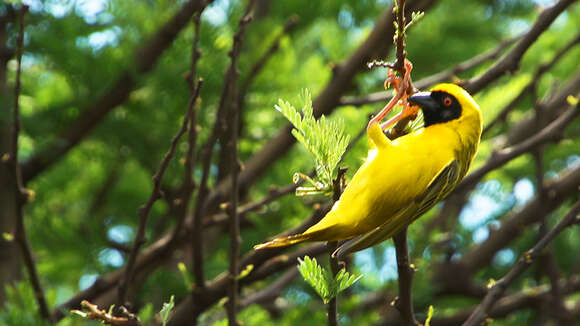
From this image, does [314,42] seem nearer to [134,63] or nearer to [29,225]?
[134,63]

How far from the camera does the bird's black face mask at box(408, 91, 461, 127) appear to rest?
212 cm

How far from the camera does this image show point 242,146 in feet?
13.8

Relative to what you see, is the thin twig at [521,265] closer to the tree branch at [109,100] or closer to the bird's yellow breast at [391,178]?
the bird's yellow breast at [391,178]

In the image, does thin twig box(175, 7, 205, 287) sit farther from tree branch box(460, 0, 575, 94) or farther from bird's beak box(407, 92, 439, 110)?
tree branch box(460, 0, 575, 94)

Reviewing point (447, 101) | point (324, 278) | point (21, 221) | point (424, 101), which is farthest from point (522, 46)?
point (21, 221)

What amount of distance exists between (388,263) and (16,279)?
6.67 feet

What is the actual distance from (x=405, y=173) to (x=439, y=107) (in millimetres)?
282

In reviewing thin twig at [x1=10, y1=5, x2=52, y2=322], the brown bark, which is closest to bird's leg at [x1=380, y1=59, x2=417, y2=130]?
thin twig at [x1=10, y1=5, x2=52, y2=322]

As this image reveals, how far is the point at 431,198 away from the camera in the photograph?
2.04 m

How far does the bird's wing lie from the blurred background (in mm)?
841

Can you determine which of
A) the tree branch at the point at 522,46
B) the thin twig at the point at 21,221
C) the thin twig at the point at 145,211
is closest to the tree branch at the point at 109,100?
the thin twig at the point at 21,221

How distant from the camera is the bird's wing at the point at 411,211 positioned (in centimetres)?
191

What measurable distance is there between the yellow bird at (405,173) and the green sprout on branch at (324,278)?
0.48ft

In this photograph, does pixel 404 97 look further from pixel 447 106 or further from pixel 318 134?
pixel 318 134
